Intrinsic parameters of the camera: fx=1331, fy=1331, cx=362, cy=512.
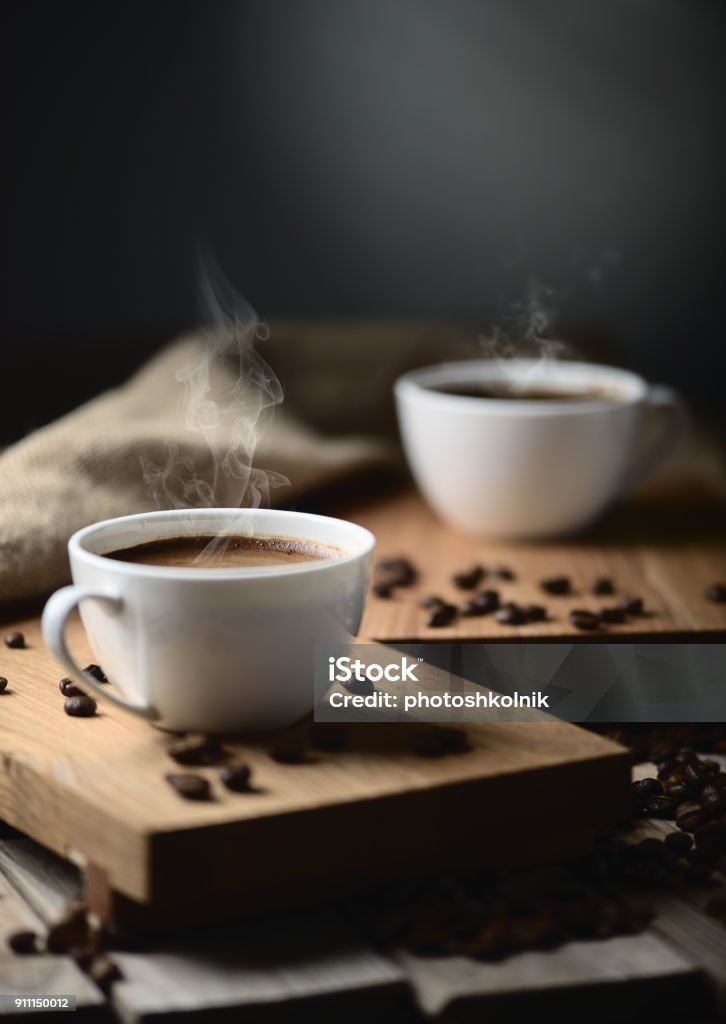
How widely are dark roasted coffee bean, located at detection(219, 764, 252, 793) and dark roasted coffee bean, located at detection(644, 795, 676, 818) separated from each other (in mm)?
445

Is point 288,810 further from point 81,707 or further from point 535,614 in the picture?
point 535,614

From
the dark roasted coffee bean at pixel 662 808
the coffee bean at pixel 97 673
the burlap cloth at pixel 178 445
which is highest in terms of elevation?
the burlap cloth at pixel 178 445

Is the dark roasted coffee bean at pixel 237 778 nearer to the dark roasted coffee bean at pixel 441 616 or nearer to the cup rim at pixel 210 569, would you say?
the cup rim at pixel 210 569

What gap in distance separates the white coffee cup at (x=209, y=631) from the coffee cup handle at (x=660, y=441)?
1065mm

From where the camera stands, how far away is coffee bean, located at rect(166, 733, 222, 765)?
1101mm

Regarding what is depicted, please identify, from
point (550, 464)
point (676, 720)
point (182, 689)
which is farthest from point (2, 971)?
point (550, 464)

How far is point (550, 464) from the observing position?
1.95 m

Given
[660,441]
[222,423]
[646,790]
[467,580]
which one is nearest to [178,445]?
[222,423]

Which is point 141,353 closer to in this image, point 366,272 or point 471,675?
point 366,272

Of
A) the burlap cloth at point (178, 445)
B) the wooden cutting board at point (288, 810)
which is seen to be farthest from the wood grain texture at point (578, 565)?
the wooden cutting board at point (288, 810)

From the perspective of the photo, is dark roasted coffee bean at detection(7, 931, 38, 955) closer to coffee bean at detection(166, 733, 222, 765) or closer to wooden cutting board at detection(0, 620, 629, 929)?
wooden cutting board at detection(0, 620, 629, 929)

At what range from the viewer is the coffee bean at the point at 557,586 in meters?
1.75

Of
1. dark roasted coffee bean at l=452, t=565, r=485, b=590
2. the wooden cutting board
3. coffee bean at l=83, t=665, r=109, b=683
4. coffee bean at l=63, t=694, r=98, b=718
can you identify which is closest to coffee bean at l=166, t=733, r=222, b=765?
the wooden cutting board

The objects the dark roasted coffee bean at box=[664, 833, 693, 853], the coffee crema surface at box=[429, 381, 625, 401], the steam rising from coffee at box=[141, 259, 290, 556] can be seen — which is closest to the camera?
the dark roasted coffee bean at box=[664, 833, 693, 853]
